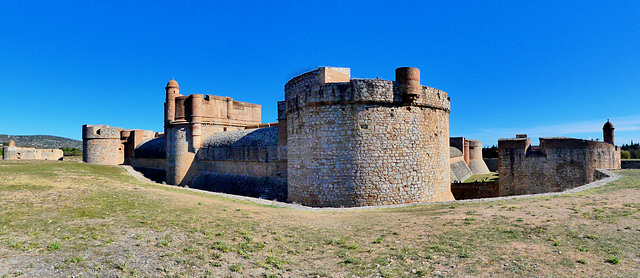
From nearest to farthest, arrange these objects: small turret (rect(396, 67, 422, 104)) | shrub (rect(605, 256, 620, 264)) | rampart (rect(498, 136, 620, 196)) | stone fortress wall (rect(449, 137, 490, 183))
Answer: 1. shrub (rect(605, 256, 620, 264))
2. small turret (rect(396, 67, 422, 104))
3. rampart (rect(498, 136, 620, 196))
4. stone fortress wall (rect(449, 137, 490, 183))

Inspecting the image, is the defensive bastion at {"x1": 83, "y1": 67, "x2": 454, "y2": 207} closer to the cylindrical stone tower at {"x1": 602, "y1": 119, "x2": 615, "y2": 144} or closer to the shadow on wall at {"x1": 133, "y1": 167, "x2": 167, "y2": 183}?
the cylindrical stone tower at {"x1": 602, "y1": 119, "x2": 615, "y2": 144}

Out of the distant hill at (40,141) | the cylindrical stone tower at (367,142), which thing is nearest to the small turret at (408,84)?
the cylindrical stone tower at (367,142)

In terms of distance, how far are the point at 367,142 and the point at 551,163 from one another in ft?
53.8

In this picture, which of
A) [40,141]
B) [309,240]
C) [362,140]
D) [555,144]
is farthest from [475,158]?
[40,141]

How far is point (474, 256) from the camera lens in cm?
482

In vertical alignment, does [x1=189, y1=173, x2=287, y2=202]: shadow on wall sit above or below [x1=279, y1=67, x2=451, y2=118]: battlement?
below

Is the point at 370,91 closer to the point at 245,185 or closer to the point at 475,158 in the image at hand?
the point at 245,185

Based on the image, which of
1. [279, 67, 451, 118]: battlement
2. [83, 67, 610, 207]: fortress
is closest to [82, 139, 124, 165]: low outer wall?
[83, 67, 610, 207]: fortress

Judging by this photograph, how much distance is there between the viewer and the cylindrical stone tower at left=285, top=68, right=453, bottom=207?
1111 centimetres

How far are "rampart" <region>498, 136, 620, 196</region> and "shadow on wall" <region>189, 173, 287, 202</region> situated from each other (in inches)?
624

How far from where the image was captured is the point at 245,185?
18375 mm

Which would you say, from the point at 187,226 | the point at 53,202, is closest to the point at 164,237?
the point at 187,226

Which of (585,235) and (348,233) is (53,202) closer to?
(348,233)

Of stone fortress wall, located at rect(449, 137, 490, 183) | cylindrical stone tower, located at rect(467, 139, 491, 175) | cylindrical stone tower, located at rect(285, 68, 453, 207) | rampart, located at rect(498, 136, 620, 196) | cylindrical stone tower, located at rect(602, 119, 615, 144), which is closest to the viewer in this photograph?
cylindrical stone tower, located at rect(285, 68, 453, 207)
